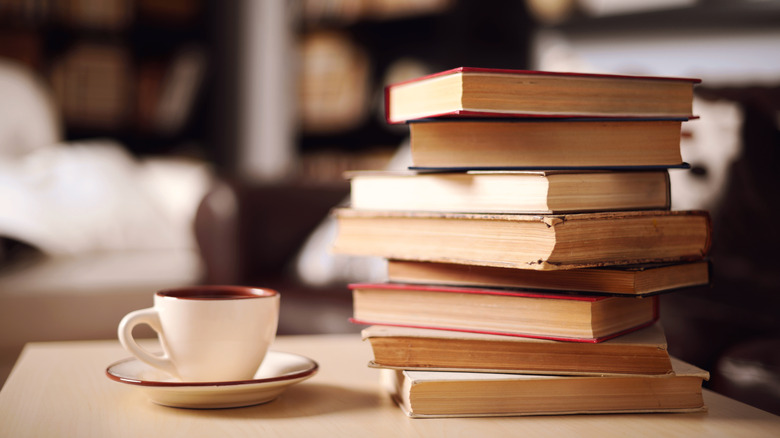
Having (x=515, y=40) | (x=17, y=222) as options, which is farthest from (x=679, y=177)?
(x=515, y=40)

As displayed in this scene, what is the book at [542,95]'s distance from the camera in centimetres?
65

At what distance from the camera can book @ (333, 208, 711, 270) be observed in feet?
2.08

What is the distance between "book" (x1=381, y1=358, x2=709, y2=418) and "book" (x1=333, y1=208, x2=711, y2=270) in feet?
0.33

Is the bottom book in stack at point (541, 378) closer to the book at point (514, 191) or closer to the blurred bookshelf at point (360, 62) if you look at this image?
the book at point (514, 191)

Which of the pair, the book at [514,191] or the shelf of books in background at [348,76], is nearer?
the book at [514,191]

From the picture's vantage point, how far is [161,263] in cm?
219

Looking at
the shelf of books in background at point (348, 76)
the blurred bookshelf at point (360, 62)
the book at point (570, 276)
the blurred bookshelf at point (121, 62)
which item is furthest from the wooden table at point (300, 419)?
the blurred bookshelf at point (121, 62)

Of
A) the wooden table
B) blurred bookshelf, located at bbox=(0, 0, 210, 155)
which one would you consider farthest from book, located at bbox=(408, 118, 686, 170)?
blurred bookshelf, located at bbox=(0, 0, 210, 155)

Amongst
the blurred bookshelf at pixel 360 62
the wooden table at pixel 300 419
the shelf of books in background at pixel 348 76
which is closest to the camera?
the wooden table at pixel 300 419

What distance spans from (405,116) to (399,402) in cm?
26

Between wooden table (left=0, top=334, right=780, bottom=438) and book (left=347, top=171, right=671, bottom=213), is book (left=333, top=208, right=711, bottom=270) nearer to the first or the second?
book (left=347, top=171, right=671, bottom=213)

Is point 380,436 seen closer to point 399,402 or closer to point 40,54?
point 399,402

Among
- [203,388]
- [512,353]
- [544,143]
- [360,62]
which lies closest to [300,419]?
[203,388]

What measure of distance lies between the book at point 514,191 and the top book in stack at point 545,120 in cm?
2
